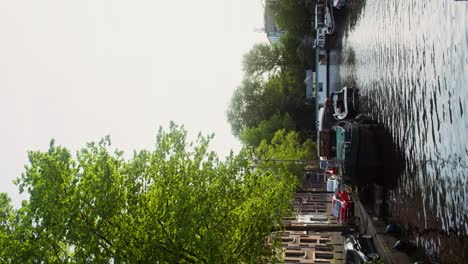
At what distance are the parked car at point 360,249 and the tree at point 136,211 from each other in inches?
188

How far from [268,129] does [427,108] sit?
4290cm

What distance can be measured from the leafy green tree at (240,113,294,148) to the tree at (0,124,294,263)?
130ft

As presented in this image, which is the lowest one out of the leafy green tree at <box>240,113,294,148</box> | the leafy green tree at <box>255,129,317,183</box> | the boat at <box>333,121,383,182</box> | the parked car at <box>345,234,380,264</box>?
the parked car at <box>345,234,380,264</box>

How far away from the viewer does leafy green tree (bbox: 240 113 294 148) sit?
5853 centimetres

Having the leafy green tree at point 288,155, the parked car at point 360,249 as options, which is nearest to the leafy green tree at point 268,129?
the leafy green tree at point 288,155

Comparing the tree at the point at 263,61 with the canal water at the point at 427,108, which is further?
the tree at the point at 263,61

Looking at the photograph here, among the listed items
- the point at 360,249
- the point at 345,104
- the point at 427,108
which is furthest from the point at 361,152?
the point at 345,104

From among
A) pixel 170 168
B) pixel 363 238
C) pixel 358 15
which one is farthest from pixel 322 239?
pixel 170 168

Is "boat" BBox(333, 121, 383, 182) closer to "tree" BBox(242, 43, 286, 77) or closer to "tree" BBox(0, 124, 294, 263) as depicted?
"tree" BBox(0, 124, 294, 263)

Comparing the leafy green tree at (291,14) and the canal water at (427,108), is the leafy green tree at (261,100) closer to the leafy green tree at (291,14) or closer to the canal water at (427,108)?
the leafy green tree at (291,14)

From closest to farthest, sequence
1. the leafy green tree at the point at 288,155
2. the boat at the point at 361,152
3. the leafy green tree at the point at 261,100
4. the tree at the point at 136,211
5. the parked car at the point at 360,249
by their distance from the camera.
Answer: the tree at the point at 136,211
the parked car at the point at 360,249
the boat at the point at 361,152
the leafy green tree at the point at 288,155
the leafy green tree at the point at 261,100

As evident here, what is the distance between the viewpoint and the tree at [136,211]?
1541 cm

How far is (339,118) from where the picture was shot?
1268 inches

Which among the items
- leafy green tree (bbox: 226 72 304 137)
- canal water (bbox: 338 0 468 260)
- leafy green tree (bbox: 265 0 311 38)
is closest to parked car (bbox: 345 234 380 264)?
canal water (bbox: 338 0 468 260)
